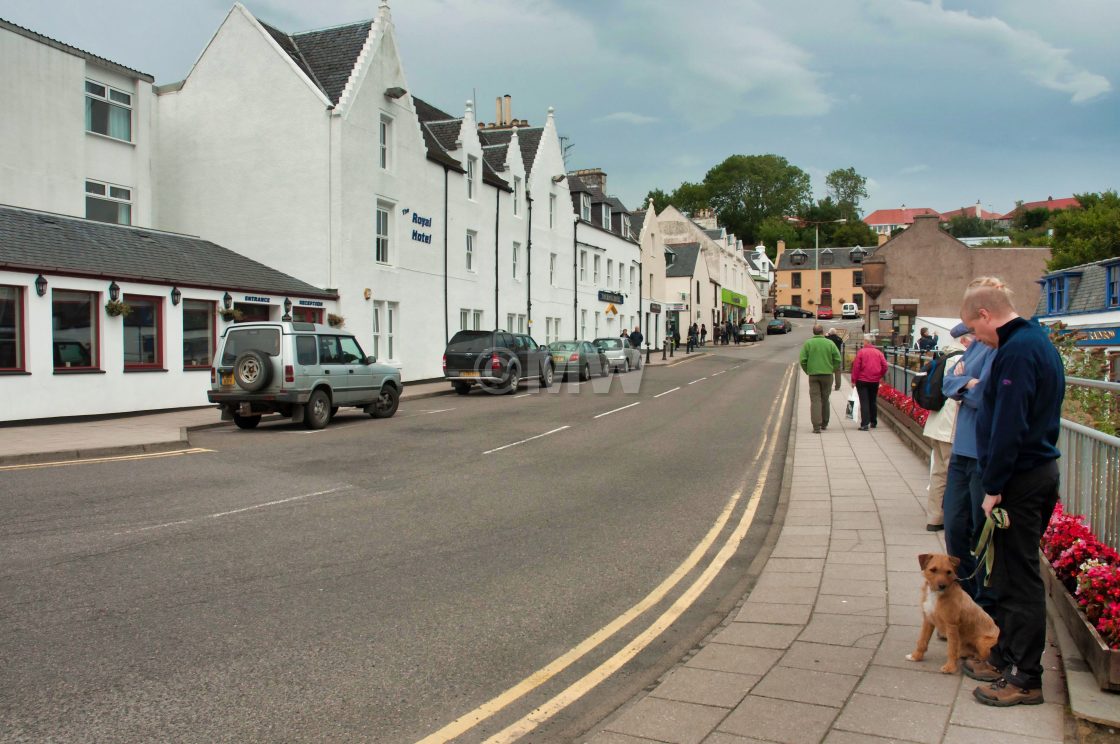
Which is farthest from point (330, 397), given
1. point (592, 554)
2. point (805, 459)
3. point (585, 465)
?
point (592, 554)

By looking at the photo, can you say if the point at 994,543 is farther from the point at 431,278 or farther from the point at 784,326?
the point at 784,326

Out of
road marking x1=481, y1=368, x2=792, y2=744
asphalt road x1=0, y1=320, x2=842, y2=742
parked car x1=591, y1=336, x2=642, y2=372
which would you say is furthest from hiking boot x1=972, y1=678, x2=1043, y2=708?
parked car x1=591, y1=336, x2=642, y2=372

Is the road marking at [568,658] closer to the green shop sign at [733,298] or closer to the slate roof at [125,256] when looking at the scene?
the slate roof at [125,256]

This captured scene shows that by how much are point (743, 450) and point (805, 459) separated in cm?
132

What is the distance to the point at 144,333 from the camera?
19062mm

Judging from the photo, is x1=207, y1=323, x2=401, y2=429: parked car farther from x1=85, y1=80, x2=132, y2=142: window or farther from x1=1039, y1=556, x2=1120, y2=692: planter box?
x1=1039, y1=556, x2=1120, y2=692: planter box

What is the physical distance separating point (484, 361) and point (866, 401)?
37.4 ft

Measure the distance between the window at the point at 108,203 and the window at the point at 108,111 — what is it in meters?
1.49

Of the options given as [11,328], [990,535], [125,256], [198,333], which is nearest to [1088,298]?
[198,333]

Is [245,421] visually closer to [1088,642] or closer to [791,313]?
[1088,642]

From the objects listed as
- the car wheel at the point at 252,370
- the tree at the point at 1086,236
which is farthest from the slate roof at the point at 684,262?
the car wheel at the point at 252,370

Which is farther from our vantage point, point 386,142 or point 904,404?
point 386,142

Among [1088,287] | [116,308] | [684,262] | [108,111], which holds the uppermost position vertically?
[684,262]

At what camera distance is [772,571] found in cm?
685
